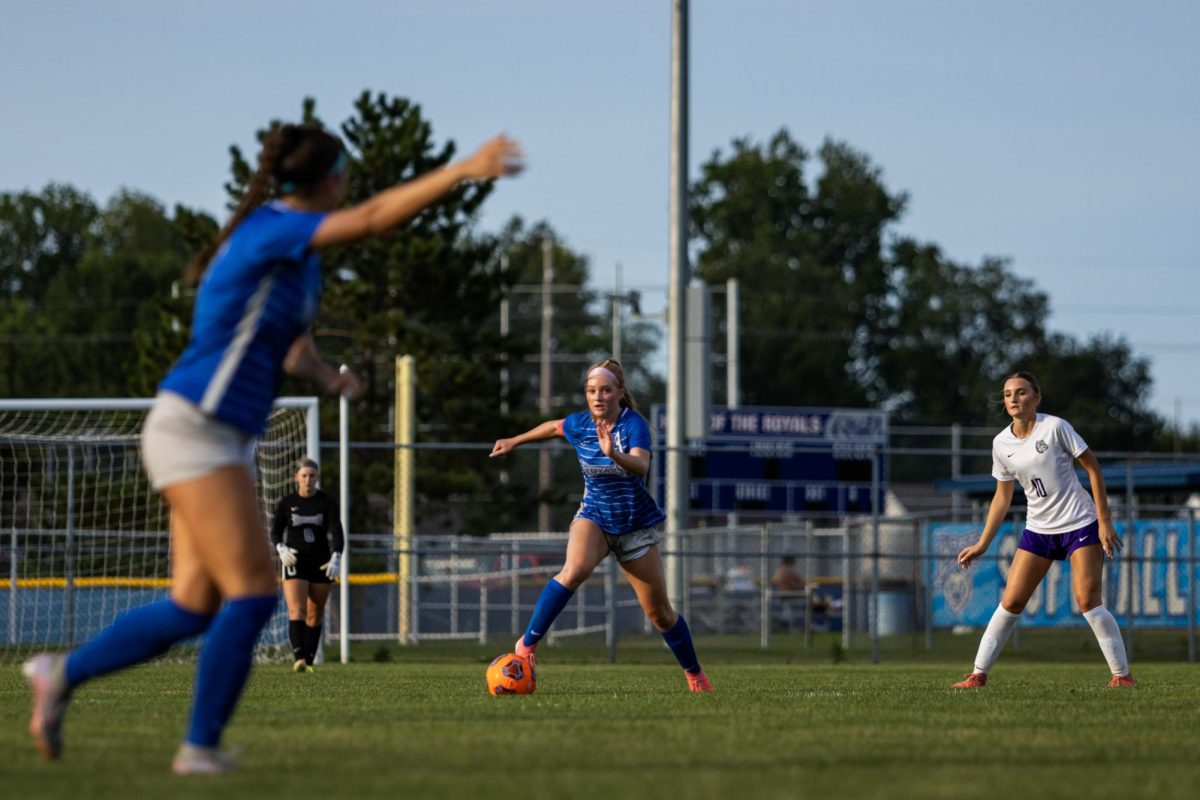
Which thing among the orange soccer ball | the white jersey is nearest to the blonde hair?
the orange soccer ball

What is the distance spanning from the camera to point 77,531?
21047 millimetres

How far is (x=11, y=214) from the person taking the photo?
8350 cm

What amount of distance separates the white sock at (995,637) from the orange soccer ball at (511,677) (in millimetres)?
2882

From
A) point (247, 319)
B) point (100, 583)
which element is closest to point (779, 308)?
point (100, 583)

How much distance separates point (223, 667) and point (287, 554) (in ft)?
34.7

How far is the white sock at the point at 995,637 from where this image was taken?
37.4ft

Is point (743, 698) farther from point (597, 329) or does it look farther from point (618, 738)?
point (597, 329)

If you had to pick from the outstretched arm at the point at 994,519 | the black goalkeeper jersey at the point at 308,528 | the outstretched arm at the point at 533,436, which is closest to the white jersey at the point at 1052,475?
the outstretched arm at the point at 994,519

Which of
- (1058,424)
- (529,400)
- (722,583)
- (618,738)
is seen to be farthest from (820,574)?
(529,400)

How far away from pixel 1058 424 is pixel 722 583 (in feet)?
65.3

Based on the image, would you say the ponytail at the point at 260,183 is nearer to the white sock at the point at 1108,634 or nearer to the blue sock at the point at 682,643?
the blue sock at the point at 682,643

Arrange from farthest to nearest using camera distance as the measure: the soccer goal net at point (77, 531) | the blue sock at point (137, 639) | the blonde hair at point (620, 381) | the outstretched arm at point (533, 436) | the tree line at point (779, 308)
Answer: the tree line at point (779, 308) < the soccer goal net at point (77, 531) < the outstretched arm at point (533, 436) < the blonde hair at point (620, 381) < the blue sock at point (137, 639)

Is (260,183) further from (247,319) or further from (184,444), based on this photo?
(184,444)

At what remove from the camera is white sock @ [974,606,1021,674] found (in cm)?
1139
